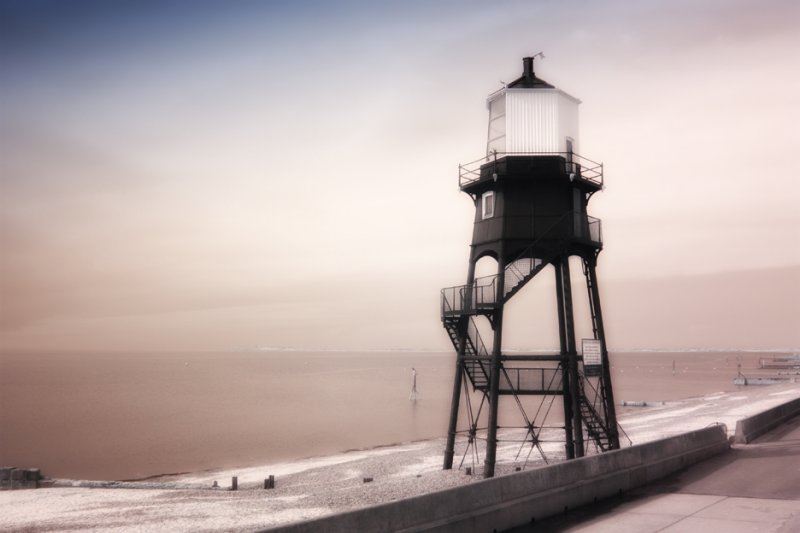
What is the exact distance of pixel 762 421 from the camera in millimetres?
23594

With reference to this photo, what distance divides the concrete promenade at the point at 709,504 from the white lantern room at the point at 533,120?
12072 mm

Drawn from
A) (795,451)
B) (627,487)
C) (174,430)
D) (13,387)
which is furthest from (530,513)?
(13,387)

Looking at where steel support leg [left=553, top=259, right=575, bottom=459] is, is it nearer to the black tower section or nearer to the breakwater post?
the black tower section

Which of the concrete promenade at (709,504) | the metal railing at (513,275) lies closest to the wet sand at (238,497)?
the metal railing at (513,275)

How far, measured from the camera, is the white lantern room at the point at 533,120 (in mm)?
23984

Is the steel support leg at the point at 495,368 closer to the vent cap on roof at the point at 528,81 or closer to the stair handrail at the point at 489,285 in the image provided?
the stair handrail at the point at 489,285

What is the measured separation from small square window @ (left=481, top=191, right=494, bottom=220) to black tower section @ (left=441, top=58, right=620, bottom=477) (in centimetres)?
4

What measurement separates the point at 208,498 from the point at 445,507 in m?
18.4

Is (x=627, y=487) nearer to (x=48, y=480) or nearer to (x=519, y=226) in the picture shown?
(x=519, y=226)

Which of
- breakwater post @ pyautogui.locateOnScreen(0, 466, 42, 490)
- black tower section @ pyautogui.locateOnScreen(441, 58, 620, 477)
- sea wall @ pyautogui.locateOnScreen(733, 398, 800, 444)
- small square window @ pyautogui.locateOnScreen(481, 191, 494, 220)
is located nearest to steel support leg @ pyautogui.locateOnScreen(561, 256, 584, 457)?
black tower section @ pyautogui.locateOnScreen(441, 58, 620, 477)

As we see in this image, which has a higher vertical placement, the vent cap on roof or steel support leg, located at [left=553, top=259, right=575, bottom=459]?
the vent cap on roof

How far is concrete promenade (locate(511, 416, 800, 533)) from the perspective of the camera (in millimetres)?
11578

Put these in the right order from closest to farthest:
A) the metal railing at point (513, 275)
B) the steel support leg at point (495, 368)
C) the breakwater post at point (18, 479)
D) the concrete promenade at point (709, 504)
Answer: the concrete promenade at point (709, 504)
the steel support leg at point (495, 368)
the metal railing at point (513, 275)
the breakwater post at point (18, 479)

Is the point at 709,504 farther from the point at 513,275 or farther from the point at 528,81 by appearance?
the point at 528,81
